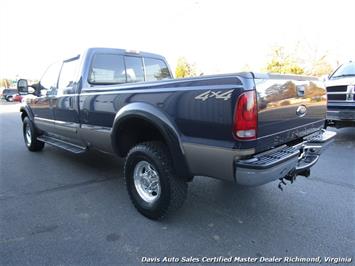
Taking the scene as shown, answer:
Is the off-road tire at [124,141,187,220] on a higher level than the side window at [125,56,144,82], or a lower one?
lower

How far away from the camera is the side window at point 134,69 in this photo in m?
4.59

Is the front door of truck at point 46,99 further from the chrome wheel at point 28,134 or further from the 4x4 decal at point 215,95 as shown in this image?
the 4x4 decal at point 215,95

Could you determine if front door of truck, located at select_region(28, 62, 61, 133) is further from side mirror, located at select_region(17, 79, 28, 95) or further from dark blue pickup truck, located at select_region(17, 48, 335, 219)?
dark blue pickup truck, located at select_region(17, 48, 335, 219)

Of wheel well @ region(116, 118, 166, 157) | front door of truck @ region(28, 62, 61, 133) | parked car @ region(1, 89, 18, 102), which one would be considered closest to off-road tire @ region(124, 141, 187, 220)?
wheel well @ region(116, 118, 166, 157)

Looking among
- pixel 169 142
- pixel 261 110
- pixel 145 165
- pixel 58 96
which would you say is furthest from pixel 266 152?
pixel 58 96

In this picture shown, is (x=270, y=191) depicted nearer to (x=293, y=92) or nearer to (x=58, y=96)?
(x=293, y=92)

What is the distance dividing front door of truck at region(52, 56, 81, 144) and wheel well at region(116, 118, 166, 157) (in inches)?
42.6

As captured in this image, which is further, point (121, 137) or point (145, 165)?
point (121, 137)

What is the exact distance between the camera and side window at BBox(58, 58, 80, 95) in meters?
4.34

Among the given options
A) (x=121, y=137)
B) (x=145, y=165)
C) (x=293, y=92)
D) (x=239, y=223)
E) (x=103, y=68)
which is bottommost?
(x=239, y=223)

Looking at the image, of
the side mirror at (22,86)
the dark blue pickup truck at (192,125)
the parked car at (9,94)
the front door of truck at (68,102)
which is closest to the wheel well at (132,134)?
the dark blue pickup truck at (192,125)

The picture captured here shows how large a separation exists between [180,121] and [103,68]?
217 centimetres

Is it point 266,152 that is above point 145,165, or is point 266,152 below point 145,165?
above

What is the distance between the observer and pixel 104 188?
4094mm
